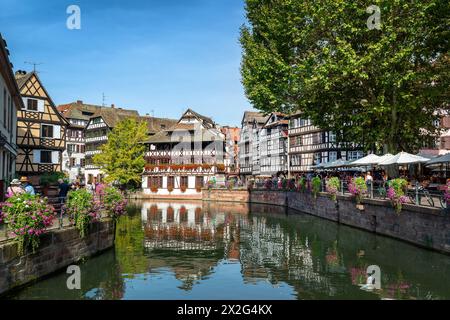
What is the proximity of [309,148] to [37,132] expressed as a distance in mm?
35872

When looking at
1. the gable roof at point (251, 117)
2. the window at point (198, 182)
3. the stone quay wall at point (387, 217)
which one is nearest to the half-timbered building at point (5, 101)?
the stone quay wall at point (387, 217)

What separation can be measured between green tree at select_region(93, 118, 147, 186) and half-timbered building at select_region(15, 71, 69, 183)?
22027 millimetres

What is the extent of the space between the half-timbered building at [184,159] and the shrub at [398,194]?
45924mm

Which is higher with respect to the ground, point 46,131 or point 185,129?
point 185,129

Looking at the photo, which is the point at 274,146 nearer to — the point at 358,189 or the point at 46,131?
the point at 46,131

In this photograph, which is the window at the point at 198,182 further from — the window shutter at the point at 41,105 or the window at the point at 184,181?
the window shutter at the point at 41,105

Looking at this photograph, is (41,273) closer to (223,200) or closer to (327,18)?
(327,18)

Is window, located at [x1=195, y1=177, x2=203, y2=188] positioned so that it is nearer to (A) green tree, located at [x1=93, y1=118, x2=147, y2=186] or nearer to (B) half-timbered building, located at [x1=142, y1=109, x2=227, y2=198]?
(B) half-timbered building, located at [x1=142, y1=109, x2=227, y2=198]

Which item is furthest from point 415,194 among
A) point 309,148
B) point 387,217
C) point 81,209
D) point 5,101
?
point 309,148

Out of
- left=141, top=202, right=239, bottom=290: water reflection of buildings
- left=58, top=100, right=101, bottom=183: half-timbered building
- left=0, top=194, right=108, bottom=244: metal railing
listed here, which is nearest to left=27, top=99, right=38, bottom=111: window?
left=141, top=202, right=239, bottom=290: water reflection of buildings

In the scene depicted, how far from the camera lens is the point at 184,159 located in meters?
72.5

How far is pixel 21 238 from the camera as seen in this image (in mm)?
12961

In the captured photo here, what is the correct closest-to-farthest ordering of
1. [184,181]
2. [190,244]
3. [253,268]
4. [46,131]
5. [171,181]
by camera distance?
[253,268] < [190,244] < [46,131] < [184,181] < [171,181]

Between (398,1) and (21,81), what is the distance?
110ft
